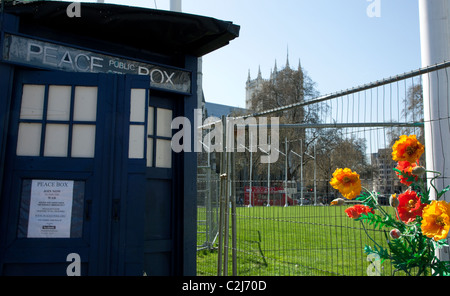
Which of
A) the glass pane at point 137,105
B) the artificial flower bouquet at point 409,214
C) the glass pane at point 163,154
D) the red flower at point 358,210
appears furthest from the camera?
the glass pane at point 163,154

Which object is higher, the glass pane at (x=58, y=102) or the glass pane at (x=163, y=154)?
the glass pane at (x=58, y=102)

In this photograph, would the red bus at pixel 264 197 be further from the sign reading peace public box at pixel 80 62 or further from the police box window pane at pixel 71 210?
the police box window pane at pixel 71 210

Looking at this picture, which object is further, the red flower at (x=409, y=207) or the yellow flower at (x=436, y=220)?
the red flower at (x=409, y=207)

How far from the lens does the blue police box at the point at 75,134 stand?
352cm

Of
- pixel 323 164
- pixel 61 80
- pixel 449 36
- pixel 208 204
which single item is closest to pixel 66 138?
pixel 61 80

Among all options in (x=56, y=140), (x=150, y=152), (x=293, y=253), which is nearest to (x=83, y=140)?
(x=56, y=140)

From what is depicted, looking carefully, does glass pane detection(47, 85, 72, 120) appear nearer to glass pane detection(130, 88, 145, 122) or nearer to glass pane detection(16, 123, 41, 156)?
glass pane detection(16, 123, 41, 156)

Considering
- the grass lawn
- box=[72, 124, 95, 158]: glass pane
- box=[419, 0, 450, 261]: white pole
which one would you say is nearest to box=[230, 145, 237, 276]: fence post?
the grass lawn

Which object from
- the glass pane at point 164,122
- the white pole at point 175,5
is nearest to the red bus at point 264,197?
the glass pane at point 164,122

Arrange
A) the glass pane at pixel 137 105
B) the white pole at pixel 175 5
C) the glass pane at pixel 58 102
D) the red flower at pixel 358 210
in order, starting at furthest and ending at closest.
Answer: the white pole at pixel 175 5 < the glass pane at pixel 137 105 < the glass pane at pixel 58 102 < the red flower at pixel 358 210

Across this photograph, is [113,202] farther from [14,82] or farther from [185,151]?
[14,82]

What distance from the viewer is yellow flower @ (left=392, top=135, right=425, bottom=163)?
9.66ft
